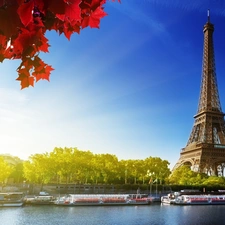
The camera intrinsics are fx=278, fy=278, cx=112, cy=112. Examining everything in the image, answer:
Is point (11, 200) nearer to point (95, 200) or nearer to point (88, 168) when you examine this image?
point (95, 200)

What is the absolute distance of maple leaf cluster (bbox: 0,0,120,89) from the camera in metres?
1.77

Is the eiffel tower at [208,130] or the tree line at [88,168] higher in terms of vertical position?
the eiffel tower at [208,130]

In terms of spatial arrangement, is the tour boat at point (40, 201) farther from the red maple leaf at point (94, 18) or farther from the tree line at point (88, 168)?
the red maple leaf at point (94, 18)

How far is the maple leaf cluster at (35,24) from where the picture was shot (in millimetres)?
1769

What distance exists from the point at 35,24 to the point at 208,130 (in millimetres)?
102504

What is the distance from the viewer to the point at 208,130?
323 ft

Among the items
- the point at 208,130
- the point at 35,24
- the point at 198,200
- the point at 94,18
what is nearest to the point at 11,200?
the point at 198,200

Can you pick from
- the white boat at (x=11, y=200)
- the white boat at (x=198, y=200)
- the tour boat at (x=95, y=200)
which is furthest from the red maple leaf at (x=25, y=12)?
the white boat at (x=198, y=200)

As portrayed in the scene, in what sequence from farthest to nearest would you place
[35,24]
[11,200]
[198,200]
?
[198,200], [11,200], [35,24]

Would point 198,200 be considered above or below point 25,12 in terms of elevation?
below

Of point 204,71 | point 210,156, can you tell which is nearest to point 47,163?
point 210,156

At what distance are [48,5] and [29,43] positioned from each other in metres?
0.37

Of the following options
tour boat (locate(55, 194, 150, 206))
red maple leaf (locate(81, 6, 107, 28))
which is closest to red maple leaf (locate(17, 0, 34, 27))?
red maple leaf (locate(81, 6, 107, 28))

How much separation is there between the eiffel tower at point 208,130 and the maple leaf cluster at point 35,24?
89.1 m
